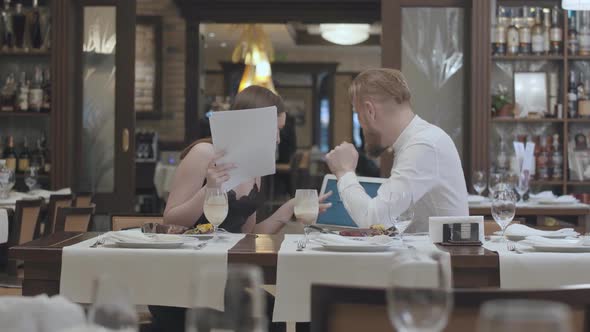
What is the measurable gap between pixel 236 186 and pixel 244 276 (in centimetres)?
234

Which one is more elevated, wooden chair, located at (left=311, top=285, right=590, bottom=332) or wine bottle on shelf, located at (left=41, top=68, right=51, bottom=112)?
wine bottle on shelf, located at (left=41, top=68, right=51, bottom=112)

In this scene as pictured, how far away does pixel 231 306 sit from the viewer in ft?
3.24

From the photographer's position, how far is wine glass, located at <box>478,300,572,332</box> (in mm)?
750

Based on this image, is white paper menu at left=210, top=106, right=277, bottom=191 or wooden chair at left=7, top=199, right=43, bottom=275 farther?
wooden chair at left=7, top=199, right=43, bottom=275

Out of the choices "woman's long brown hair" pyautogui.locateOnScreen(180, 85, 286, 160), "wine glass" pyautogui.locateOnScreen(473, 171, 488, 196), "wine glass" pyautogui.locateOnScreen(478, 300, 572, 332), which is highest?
"woman's long brown hair" pyautogui.locateOnScreen(180, 85, 286, 160)

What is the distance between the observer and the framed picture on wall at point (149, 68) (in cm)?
1143

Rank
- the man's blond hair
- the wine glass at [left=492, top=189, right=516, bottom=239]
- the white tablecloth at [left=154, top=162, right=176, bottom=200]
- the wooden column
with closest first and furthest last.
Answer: the wine glass at [left=492, top=189, right=516, bottom=239]
the man's blond hair
the wooden column
the white tablecloth at [left=154, top=162, right=176, bottom=200]

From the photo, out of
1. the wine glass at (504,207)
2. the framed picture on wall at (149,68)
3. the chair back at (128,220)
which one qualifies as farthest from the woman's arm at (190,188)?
the framed picture on wall at (149,68)

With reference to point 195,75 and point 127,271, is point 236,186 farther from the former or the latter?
point 195,75

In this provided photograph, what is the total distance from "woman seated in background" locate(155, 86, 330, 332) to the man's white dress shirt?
15 cm

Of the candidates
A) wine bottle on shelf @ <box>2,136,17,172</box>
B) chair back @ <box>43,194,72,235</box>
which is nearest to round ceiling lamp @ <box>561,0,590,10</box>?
chair back @ <box>43,194,72,235</box>

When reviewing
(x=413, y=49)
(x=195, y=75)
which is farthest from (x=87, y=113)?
(x=195, y=75)

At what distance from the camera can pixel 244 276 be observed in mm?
987

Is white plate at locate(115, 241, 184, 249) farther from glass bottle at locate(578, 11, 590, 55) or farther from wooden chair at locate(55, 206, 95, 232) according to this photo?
glass bottle at locate(578, 11, 590, 55)
